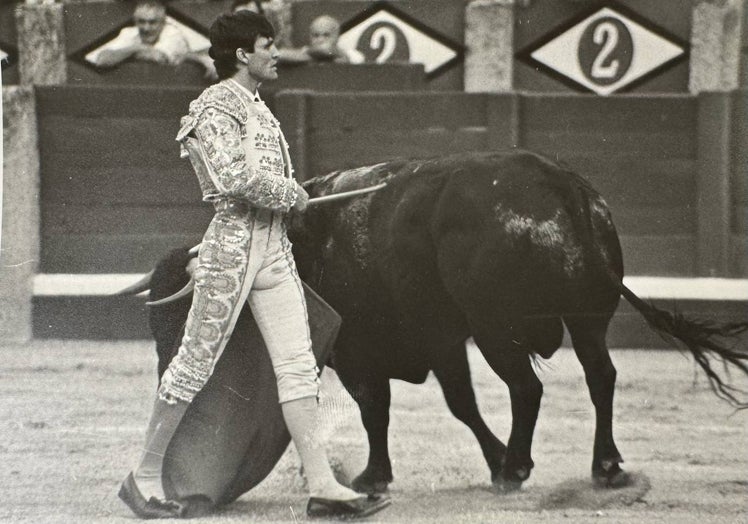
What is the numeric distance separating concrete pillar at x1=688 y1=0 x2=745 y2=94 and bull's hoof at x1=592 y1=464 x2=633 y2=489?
8.11 feet

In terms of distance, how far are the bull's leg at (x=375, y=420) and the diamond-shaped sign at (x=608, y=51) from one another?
249cm

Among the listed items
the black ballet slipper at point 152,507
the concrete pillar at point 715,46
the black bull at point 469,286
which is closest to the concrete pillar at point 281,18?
the concrete pillar at point 715,46

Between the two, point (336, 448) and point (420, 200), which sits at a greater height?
point (420, 200)

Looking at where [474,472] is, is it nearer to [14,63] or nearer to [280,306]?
[280,306]

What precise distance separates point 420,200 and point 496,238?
288mm

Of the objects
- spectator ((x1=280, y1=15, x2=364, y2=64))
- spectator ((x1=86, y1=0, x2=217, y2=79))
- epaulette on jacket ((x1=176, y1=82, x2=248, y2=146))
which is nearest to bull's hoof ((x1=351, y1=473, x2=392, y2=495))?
epaulette on jacket ((x1=176, y1=82, x2=248, y2=146))

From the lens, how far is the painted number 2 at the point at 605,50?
20.2 ft

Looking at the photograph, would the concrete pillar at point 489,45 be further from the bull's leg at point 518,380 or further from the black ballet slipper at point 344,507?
the black ballet slipper at point 344,507

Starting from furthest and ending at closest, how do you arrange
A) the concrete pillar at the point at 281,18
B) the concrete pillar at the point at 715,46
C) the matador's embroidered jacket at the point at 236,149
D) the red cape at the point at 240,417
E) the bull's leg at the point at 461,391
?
1. the concrete pillar at the point at 281,18
2. the concrete pillar at the point at 715,46
3. the bull's leg at the point at 461,391
4. the red cape at the point at 240,417
5. the matador's embroidered jacket at the point at 236,149

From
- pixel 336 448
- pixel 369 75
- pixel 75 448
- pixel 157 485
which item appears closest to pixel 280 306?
pixel 157 485

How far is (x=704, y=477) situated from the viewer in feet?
13.1

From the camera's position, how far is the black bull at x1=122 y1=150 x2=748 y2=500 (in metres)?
3.63

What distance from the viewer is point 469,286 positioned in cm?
365

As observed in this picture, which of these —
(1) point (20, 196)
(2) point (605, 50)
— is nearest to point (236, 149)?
(1) point (20, 196)
